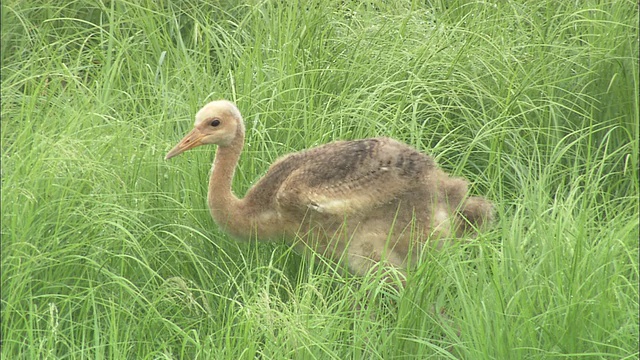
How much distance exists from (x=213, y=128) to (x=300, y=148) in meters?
0.57

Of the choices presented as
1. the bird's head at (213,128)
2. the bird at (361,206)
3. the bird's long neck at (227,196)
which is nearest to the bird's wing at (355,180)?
the bird at (361,206)

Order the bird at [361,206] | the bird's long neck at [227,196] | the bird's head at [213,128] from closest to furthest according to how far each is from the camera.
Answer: the bird at [361,206] → the bird's long neck at [227,196] → the bird's head at [213,128]

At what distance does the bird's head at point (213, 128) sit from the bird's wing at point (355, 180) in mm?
374

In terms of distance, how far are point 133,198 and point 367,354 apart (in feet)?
4.60

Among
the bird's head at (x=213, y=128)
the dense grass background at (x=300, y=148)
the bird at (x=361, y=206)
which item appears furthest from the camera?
the bird's head at (x=213, y=128)

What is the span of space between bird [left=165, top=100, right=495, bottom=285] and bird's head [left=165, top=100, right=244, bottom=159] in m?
0.28

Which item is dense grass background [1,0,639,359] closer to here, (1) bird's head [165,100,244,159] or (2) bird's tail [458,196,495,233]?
(2) bird's tail [458,196,495,233]

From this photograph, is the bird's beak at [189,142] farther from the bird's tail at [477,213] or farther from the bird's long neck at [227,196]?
the bird's tail at [477,213]

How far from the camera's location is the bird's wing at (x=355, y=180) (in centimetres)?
455

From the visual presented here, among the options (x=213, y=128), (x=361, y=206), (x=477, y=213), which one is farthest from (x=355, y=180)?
(x=213, y=128)

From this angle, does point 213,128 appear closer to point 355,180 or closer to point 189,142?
point 189,142

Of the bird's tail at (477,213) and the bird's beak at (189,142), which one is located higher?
the bird's beak at (189,142)

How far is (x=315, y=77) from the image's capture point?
5.55 metres

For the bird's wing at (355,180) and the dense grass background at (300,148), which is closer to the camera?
the dense grass background at (300,148)
